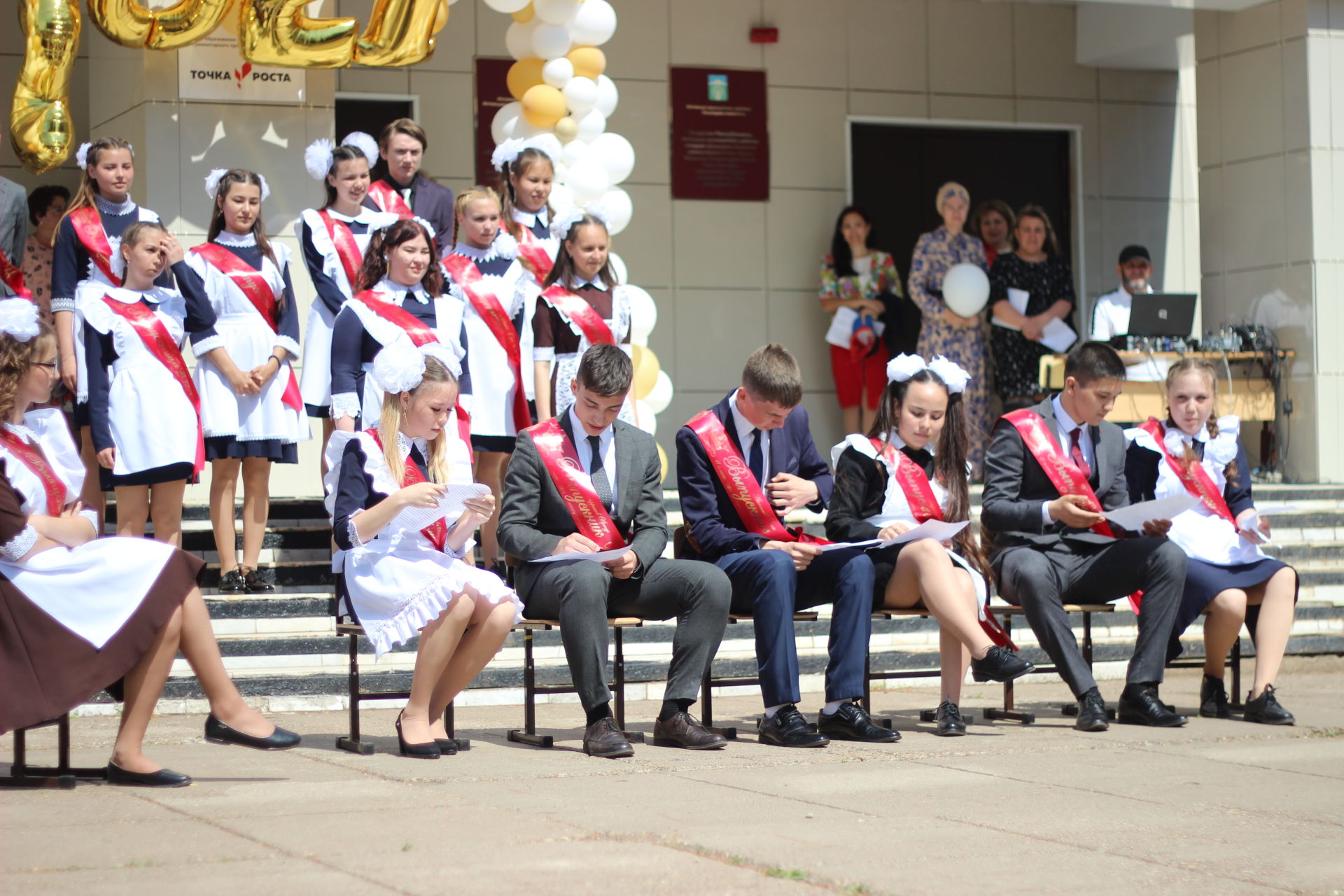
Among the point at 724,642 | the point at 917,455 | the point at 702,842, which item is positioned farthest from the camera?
the point at 724,642

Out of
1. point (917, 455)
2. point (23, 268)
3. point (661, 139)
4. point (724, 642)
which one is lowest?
point (724, 642)

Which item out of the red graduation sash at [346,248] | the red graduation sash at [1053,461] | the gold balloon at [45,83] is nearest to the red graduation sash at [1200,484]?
the red graduation sash at [1053,461]

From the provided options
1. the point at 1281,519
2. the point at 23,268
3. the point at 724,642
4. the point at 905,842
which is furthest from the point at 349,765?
the point at 1281,519

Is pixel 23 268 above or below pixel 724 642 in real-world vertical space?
above

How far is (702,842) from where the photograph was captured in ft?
11.9

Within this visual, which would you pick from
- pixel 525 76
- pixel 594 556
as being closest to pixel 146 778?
pixel 594 556

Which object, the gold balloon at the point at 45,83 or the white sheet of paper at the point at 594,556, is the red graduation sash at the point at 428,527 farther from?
the gold balloon at the point at 45,83

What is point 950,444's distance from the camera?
5590mm

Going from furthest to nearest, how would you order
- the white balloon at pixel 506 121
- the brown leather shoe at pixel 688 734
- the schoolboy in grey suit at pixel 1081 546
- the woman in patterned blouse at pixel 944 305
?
the woman in patterned blouse at pixel 944 305 < the white balloon at pixel 506 121 < the schoolboy in grey suit at pixel 1081 546 < the brown leather shoe at pixel 688 734

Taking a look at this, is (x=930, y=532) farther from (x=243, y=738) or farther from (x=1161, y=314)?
(x=1161, y=314)

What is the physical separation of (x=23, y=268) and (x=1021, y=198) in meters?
6.63

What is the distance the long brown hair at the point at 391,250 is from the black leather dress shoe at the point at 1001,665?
2550mm

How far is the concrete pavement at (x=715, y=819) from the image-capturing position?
330cm

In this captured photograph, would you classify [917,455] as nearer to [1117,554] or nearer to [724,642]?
[1117,554]
